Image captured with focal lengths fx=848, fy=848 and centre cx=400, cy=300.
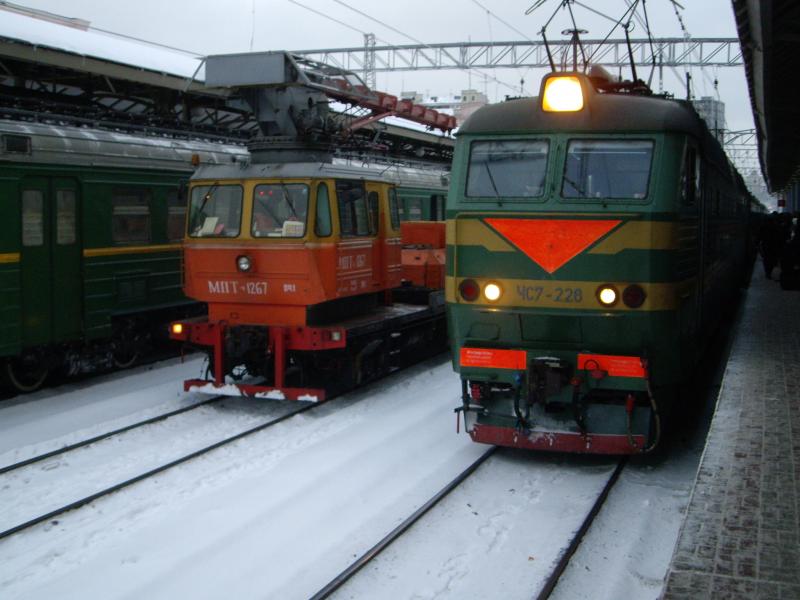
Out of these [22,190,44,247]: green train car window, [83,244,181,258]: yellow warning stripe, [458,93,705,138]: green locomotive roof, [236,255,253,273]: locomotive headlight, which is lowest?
[236,255,253,273]: locomotive headlight

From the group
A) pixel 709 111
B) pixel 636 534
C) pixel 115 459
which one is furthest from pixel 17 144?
pixel 709 111

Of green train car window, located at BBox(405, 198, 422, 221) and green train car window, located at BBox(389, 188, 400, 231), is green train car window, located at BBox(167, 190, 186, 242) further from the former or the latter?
green train car window, located at BBox(405, 198, 422, 221)

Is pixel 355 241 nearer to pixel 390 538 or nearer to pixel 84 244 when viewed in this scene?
pixel 84 244

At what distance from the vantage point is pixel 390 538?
6.30 meters

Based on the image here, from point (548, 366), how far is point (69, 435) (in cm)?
518

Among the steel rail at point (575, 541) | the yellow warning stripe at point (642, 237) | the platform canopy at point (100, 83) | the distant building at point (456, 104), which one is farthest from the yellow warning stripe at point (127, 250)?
the distant building at point (456, 104)

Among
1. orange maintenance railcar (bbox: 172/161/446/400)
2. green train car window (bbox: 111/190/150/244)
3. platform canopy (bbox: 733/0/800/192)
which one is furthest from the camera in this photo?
green train car window (bbox: 111/190/150/244)

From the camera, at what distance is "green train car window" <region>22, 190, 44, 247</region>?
10.6m

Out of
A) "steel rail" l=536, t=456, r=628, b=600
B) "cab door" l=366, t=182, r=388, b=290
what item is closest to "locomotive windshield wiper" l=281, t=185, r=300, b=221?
"cab door" l=366, t=182, r=388, b=290

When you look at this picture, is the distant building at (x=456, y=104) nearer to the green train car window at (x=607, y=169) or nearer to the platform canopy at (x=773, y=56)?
the platform canopy at (x=773, y=56)

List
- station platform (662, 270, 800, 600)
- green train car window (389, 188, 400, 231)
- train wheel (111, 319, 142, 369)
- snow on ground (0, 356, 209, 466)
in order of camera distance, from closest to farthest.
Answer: station platform (662, 270, 800, 600), snow on ground (0, 356, 209, 466), green train car window (389, 188, 400, 231), train wheel (111, 319, 142, 369)

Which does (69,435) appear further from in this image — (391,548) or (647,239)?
(647,239)

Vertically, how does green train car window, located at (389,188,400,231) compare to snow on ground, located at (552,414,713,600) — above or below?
above

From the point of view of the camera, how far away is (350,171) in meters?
11.0
